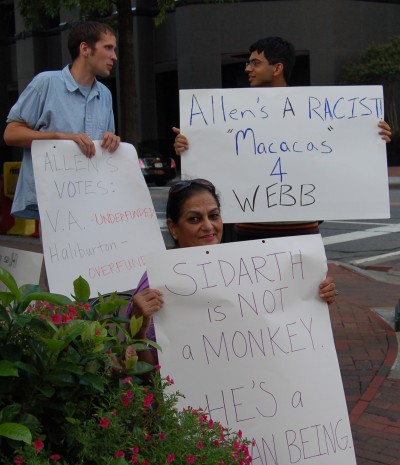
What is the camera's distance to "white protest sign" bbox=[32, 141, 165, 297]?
12.7ft

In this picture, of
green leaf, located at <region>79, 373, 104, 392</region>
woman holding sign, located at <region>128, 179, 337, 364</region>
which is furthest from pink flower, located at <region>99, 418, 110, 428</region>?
woman holding sign, located at <region>128, 179, 337, 364</region>

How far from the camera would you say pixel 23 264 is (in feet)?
12.4

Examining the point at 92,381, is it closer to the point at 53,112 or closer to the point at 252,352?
the point at 252,352

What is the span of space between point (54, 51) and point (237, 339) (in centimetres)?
3488

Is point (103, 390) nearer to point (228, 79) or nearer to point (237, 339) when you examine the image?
point (237, 339)

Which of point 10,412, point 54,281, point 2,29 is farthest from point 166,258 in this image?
point 2,29

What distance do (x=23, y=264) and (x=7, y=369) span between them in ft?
6.27

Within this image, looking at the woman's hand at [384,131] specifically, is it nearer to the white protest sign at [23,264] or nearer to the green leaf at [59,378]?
the white protest sign at [23,264]

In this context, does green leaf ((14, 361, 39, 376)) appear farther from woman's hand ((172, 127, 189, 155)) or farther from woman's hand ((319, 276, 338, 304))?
woman's hand ((172, 127, 189, 155))

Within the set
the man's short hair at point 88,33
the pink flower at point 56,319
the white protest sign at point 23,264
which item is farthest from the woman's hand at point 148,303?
the man's short hair at point 88,33

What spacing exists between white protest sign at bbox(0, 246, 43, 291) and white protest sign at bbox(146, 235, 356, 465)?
1.10 metres

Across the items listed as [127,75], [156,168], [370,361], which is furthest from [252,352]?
[156,168]

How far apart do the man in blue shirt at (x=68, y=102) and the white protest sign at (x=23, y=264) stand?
0.39 m

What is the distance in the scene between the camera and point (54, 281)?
3842 millimetres
